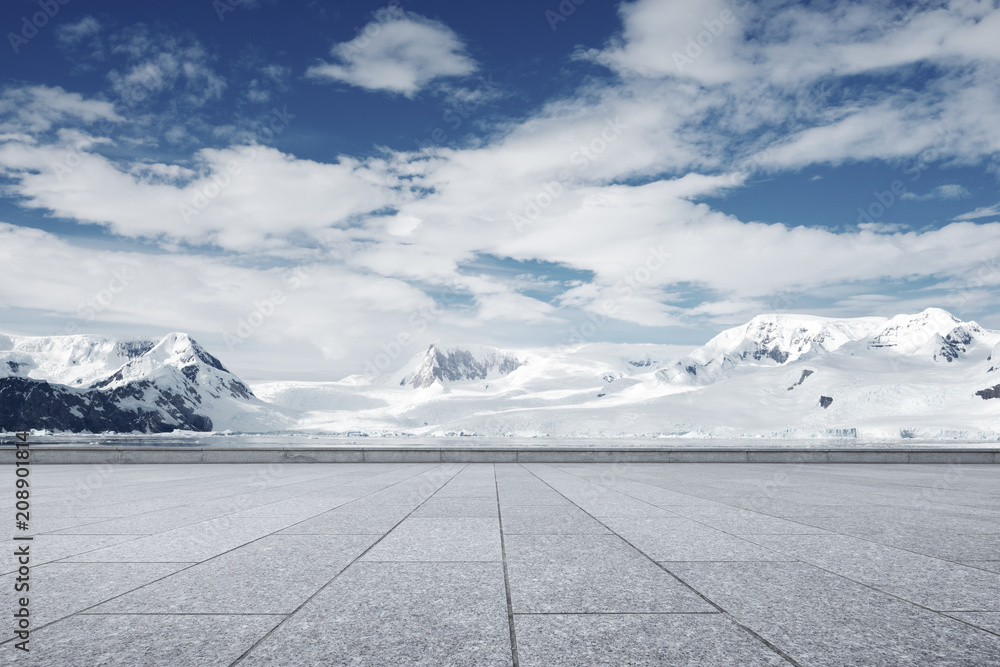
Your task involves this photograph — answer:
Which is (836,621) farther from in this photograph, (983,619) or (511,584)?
(511,584)

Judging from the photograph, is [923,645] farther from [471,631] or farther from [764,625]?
[471,631]

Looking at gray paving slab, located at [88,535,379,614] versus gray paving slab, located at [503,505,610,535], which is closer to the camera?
gray paving slab, located at [88,535,379,614]

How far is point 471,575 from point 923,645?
3.56m

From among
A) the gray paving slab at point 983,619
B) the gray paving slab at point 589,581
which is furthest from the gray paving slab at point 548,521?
the gray paving slab at point 983,619

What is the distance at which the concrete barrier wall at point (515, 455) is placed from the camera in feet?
87.8

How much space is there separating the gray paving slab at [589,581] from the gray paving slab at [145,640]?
202 centimetres

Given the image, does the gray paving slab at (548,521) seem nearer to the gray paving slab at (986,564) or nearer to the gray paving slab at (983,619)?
the gray paving slab at (986,564)

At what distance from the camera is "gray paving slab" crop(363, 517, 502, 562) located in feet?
22.4

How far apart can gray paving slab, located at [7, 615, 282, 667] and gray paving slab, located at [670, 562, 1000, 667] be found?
349cm

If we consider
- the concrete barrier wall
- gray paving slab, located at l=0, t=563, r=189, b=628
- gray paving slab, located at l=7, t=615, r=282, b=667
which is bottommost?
the concrete barrier wall

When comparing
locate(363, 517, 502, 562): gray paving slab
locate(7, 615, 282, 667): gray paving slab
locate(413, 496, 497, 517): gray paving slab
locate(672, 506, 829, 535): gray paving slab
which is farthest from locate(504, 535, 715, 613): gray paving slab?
locate(413, 496, 497, 517): gray paving slab

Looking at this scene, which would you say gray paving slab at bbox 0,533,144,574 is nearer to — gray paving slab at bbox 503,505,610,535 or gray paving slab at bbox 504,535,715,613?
gray paving slab at bbox 504,535,715,613

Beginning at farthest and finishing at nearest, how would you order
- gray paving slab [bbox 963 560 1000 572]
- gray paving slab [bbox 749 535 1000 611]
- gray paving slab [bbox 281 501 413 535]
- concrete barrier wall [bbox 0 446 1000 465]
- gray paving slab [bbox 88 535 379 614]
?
1. concrete barrier wall [bbox 0 446 1000 465]
2. gray paving slab [bbox 281 501 413 535]
3. gray paving slab [bbox 963 560 1000 572]
4. gray paving slab [bbox 749 535 1000 611]
5. gray paving slab [bbox 88 535 379 614]

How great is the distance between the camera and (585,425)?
198000 millimetres
